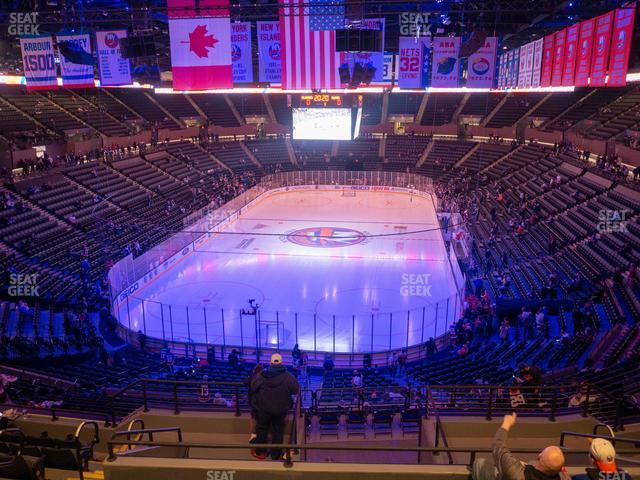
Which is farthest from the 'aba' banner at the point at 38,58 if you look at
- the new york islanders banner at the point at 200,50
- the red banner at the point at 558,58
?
the red banner at the point at 558,58

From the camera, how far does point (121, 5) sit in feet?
82.3

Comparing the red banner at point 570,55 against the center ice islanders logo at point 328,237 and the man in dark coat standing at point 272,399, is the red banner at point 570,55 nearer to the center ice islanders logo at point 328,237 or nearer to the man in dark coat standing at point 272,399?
the center ice islanders logo at point 328,237

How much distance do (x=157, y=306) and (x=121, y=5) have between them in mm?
15534

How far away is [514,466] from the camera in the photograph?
11.7 ft

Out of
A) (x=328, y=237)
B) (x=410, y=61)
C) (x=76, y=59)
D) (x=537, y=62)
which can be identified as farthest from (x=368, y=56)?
(x=328, y=237)

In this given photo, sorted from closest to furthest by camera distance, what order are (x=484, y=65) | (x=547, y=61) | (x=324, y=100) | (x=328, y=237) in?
(x=484, y=65), (x=547, y=61), (x=328, y=237), (x=324, y=100)

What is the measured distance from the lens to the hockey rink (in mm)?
16891

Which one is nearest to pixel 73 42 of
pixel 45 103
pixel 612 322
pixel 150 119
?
→ pixel 612 322

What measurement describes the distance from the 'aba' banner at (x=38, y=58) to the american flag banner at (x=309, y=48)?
24.7ft

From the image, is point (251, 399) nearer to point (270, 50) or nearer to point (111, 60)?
point (270, 50)

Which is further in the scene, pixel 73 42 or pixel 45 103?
pixel 45 103

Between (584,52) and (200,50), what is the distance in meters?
11.9

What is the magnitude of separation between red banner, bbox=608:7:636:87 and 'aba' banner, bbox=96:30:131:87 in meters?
14.8

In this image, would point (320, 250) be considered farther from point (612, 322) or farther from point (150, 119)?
point (150, 119)
